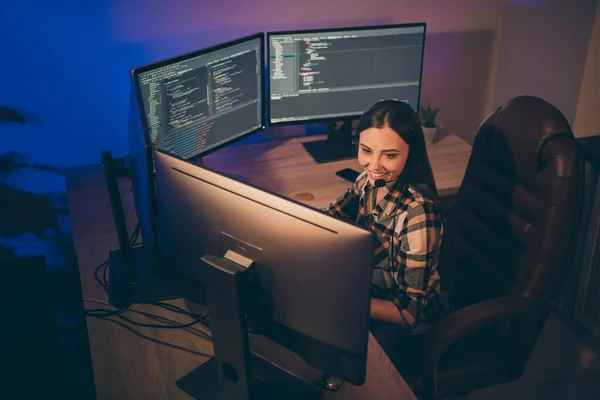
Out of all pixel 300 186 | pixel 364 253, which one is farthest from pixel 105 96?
pixel 364 253

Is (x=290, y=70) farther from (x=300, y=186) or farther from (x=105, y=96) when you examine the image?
(x=105, y=96)

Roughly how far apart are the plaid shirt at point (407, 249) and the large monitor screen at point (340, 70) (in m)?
0.77

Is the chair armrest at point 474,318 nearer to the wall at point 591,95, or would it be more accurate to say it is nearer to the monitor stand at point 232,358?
the monitor stand at point 232,358

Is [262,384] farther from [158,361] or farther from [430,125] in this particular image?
[430,125]

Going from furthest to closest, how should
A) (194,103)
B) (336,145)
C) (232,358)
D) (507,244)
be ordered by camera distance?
(336,145) → (194,103) → (507,244) → (232,358)

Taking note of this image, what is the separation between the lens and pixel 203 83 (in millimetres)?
2115

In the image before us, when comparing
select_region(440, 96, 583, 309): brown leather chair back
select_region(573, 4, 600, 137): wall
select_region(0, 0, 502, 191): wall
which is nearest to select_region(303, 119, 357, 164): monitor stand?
select_region(0, 0, 502, 191): wall


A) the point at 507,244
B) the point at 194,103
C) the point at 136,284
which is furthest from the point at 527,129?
the point at 136,284

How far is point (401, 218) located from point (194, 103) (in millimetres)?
860

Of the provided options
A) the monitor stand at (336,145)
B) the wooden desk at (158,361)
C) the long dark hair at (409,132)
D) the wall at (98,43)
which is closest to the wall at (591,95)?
the wall at (98,43)

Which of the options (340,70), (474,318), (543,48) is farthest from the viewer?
(543,48)

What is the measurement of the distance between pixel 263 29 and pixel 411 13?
66 cm

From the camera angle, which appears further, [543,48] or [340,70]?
[543,48]

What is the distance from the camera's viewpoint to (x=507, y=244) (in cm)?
178
